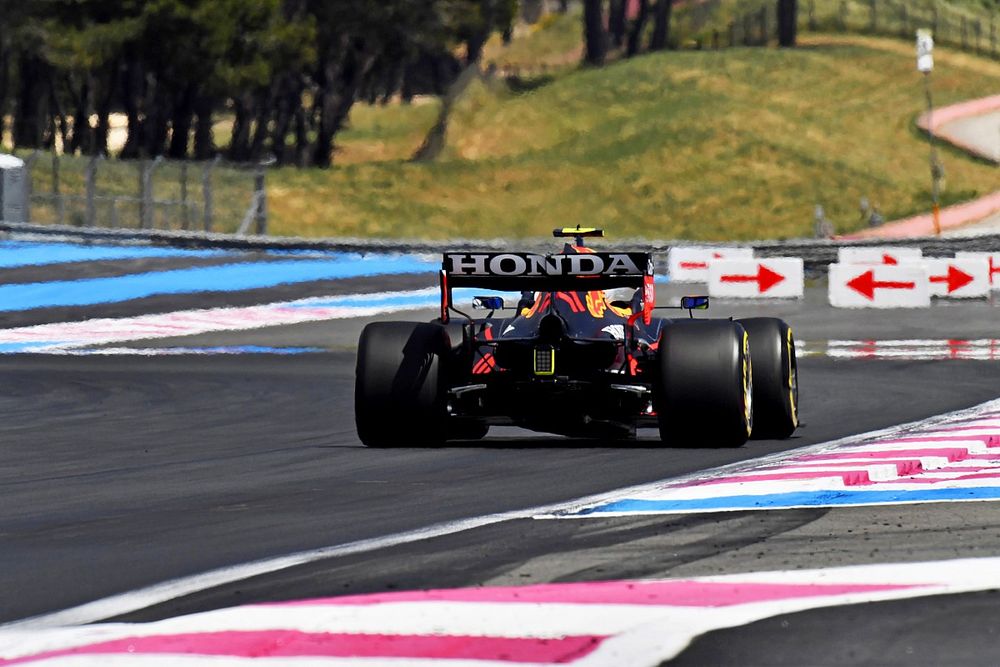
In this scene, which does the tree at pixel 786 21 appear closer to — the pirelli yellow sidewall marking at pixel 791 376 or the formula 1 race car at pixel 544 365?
the pirelli yellow sidewall marking at pixel 791 376

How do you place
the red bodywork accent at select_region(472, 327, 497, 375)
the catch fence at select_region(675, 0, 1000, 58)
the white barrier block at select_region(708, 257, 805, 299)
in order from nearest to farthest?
the red bodywork accent at select_region(472, 327, 497, 375) → the white barrier block at select_region(708, 257, 805, 299) → the catch fence at select_region(675, 0, 1000, 58)

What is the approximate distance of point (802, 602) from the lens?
7258mm

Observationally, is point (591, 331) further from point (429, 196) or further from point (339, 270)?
point (429, 196)

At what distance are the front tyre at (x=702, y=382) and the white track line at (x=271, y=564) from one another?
117 centimetres

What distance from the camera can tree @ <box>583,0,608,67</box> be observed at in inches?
3260

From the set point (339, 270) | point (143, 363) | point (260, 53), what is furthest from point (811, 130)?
point (143, 363)

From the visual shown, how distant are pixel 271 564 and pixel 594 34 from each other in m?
76.7

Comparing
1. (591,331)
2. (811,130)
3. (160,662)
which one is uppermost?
(811,130)

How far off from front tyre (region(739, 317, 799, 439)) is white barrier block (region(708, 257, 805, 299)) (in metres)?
18.7

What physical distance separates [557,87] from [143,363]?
52.2 meters

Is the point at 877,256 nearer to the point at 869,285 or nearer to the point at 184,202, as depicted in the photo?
the point at 869,285

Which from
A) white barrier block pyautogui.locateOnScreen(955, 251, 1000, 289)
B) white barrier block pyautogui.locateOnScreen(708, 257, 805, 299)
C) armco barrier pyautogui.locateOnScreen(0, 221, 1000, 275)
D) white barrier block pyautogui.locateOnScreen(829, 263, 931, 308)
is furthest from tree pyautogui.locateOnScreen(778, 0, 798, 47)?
white barrier block pyautogui.locateOnScreen(829, 263, 931, 308)

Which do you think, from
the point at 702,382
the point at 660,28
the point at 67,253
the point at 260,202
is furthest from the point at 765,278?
the point at 660,28

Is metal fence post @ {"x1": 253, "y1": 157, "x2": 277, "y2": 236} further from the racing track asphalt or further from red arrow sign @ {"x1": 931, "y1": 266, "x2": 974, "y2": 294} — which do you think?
the racing track asphalt
